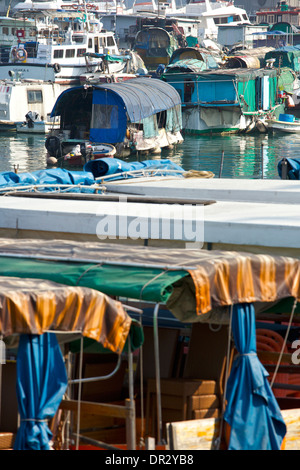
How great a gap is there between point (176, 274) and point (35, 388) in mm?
1889

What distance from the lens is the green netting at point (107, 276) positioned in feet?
23.2

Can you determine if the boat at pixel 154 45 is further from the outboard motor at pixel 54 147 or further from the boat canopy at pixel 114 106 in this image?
the outboard motor at pixel 54 147

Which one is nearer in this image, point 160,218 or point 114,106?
point 160,218

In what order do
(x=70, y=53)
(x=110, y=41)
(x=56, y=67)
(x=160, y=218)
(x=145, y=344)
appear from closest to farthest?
(x=145, y=344) → (x=160, y=218) → (x=56, y=67) → (x=70, y=53) → (x=110, y=41)

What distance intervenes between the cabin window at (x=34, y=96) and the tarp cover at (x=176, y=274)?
42.1m

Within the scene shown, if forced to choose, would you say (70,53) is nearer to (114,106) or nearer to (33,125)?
(33,125)

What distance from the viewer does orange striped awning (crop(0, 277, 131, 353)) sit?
6090 millimetres

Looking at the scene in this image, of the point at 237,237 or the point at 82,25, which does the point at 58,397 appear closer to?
the point at 237,237

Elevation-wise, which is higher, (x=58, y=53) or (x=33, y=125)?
(x=58, y=53)

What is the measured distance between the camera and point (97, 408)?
7.03 meters

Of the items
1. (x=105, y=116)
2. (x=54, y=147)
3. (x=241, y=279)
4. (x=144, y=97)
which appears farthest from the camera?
(x=144, y=97)

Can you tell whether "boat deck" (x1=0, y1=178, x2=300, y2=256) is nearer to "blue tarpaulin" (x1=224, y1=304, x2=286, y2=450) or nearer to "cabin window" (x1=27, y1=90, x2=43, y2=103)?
"blue tarpaulin" (x1=224, y1=304, x2=286, y2=450)

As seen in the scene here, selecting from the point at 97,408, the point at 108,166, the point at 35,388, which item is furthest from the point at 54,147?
the point at 35,388

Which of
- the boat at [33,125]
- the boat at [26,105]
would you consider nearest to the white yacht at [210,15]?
the boat at [26,105]
